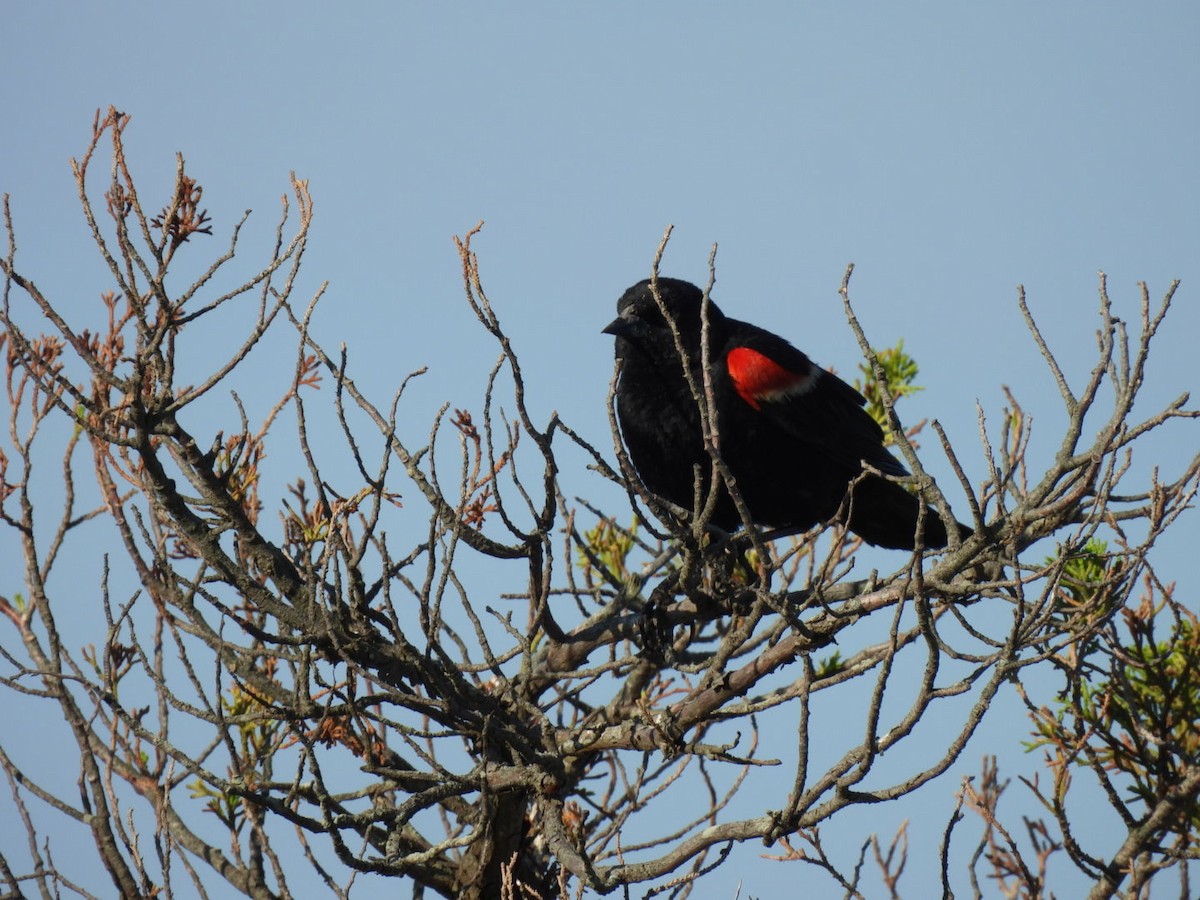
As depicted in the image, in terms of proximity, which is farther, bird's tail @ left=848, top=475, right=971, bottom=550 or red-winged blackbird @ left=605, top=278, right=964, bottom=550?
bird's tail @ left=848, top=475, right=971, bottom=550

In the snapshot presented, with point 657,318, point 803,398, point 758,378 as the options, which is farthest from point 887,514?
point 657,318

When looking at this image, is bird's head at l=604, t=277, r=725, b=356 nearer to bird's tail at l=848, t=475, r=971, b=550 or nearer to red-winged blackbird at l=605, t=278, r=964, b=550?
red-winged blackbird at l=605, t=278, r=964, b=550

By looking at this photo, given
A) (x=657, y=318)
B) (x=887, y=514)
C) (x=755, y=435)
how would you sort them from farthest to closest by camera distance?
1. (x=657, y=318)
2. (x=887, y=514)
3. (x=755, y=435)

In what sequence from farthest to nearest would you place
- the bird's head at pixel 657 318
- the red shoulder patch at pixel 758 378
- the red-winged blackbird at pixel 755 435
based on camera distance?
the bird's head at pixel 657 318 → the red shoulder patch at pixel 758 378 → the red-winged blackbird at pixel 755 435

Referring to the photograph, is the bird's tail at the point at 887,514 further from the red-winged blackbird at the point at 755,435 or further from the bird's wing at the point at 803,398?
the bird's wing at the point at 803,398

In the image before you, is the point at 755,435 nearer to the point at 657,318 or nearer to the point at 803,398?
the point at 803,398

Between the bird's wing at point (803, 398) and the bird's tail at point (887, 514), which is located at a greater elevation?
the bird's wing at point (803, 398)

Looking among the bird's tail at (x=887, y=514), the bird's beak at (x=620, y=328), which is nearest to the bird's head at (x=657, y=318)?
the bird's beak at (x=620, y=328)

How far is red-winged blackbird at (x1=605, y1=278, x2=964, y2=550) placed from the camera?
4469 mm

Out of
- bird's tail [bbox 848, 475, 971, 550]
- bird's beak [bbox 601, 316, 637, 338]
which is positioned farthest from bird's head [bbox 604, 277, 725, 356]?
bird's tail [bbox 848, 475, 971, 550]

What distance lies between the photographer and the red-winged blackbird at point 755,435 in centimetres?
447

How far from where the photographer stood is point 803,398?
4727mm

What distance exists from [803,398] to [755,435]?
331mm

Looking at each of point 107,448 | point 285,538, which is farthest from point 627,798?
point 107,448
